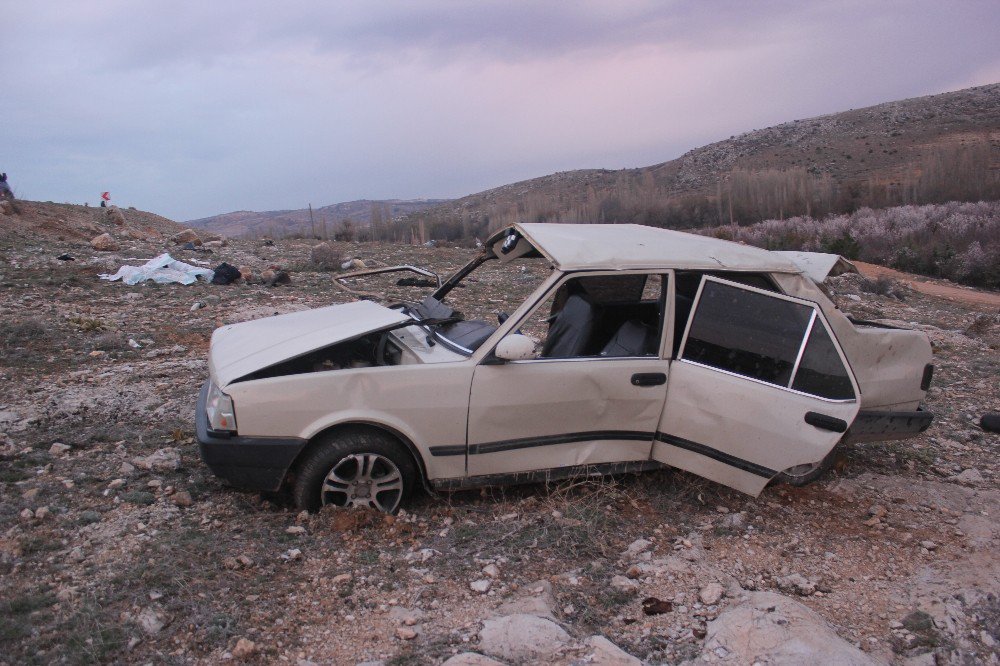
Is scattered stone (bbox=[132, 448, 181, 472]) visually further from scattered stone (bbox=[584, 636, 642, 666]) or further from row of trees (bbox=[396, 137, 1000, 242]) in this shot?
row of trees (bbox=[396, 137, 1000, 242])

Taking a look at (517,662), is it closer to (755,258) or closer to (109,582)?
(109,582)

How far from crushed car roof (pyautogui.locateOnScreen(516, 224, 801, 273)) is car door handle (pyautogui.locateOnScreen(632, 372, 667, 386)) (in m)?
0.61

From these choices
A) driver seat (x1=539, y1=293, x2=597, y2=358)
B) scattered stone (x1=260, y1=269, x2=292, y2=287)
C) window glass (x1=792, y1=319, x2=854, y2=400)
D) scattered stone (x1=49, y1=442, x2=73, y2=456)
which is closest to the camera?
window glass (x1=792, y1=319, x2=854, y2=400)

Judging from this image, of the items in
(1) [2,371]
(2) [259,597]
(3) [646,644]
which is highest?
(1) [2,371]

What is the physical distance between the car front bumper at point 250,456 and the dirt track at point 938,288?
16099 mm

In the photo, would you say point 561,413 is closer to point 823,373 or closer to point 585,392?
point 585,392

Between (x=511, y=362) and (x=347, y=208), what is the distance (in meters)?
88.4

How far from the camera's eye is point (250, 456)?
3.63m

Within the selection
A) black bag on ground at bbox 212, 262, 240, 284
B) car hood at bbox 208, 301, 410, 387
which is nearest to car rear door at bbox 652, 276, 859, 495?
car hood at bbox 208, 301, 410, 387

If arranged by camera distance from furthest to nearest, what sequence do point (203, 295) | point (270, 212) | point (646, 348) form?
point (270, 212) → point (203, 295) → point (646, 348)

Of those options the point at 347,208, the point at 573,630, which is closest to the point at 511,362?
the point at 573,630

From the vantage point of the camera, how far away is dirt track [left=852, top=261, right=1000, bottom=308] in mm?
15984

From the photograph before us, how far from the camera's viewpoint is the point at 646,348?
13.6 feet

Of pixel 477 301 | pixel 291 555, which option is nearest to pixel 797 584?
pixel 291 555
